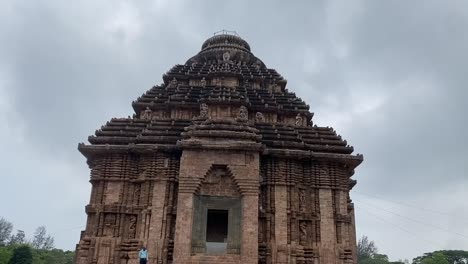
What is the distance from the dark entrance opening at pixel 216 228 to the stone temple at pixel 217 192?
0.13ft

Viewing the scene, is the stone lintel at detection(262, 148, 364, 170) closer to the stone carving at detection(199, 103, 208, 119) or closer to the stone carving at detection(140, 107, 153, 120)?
the stone carving at detection(199, 103, 208, 119)

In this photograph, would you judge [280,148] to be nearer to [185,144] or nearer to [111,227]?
[185,144]

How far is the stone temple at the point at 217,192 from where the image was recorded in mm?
14070

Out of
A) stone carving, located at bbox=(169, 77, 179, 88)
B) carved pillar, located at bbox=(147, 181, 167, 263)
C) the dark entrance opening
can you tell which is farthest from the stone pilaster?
stone carving, located at bbox=(169, 77, 179, 88)

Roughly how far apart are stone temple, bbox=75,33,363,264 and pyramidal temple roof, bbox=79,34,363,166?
0.24ft

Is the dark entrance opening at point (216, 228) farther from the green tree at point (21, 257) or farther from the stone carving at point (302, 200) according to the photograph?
the green tree at point (21, 257)

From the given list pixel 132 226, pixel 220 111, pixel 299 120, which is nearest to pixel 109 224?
pixel 132 226

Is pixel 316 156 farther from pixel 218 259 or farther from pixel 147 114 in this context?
pixel 147 114

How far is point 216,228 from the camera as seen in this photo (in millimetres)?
15930

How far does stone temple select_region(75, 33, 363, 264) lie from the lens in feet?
46.2

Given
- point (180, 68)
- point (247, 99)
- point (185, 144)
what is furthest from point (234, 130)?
point (180, 68)

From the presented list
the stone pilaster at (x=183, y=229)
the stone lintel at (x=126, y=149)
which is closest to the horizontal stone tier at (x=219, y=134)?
the stone lintel at (x=126, y=149)

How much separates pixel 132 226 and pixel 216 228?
126 inches

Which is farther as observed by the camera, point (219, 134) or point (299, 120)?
point (299, 120)
